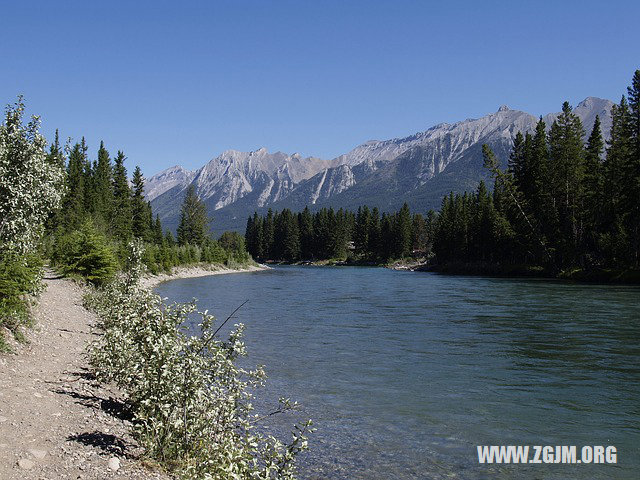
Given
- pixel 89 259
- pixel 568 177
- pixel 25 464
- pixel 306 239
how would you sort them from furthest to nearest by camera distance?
pixel 306 239, pixel 568 177, pixel 89 259, pixel 25 464

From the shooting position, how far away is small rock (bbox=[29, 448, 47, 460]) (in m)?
7.55

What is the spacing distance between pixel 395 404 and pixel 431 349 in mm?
7557

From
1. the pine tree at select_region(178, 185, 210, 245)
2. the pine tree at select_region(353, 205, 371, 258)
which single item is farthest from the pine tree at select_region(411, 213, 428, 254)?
the pine tree at select_region(178, 185, 210, 245)

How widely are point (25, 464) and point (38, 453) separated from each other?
46 centimetres

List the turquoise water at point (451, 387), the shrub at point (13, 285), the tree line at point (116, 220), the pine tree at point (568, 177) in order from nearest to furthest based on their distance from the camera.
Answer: the turquoise water at point (451, 387)
the shrub at point (13, 285)
the tree line at point (116, 220)
the pine tree at point (568, 177)

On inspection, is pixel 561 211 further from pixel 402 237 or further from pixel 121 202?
pixel 402 237

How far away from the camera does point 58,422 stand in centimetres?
923

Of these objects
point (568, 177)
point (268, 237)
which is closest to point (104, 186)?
point (568, 177)

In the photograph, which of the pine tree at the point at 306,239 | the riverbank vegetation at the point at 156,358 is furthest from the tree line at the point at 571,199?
the pine tree at the point at 306,239

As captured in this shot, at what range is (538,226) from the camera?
75.5 m

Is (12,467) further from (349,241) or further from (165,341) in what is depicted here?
(349,241)

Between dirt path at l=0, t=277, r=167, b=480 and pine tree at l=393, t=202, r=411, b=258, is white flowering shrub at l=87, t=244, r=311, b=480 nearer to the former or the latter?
dirt path at l=0, t=277, r=167, b=480

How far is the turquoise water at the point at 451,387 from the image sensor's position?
10.2 meters

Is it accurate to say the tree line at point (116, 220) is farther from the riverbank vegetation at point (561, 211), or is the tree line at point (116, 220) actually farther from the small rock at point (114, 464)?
the riverbank vegetation at point (561, 211)
